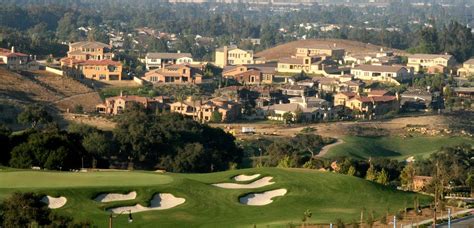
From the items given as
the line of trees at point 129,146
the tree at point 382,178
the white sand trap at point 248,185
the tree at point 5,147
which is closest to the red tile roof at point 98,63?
the line of trees at point 129,146

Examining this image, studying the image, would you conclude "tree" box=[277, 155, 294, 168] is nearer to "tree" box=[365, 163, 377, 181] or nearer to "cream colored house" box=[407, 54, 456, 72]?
"tree" box=[365, 163, 377, 181]

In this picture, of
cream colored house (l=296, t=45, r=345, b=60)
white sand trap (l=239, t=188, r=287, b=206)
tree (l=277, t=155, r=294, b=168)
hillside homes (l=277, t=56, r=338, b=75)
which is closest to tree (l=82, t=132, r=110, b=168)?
tree (l=277, t=155, r=294, b=168)

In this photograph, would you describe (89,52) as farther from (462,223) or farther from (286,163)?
(462,223)

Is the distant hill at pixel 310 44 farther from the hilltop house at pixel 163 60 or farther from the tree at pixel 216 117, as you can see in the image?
the tree at pixel 216 117

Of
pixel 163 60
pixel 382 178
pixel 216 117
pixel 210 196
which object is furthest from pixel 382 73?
pixel 210 196

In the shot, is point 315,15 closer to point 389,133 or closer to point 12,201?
point 389,133

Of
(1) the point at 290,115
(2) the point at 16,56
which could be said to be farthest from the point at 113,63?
(1) the point at 290,115
